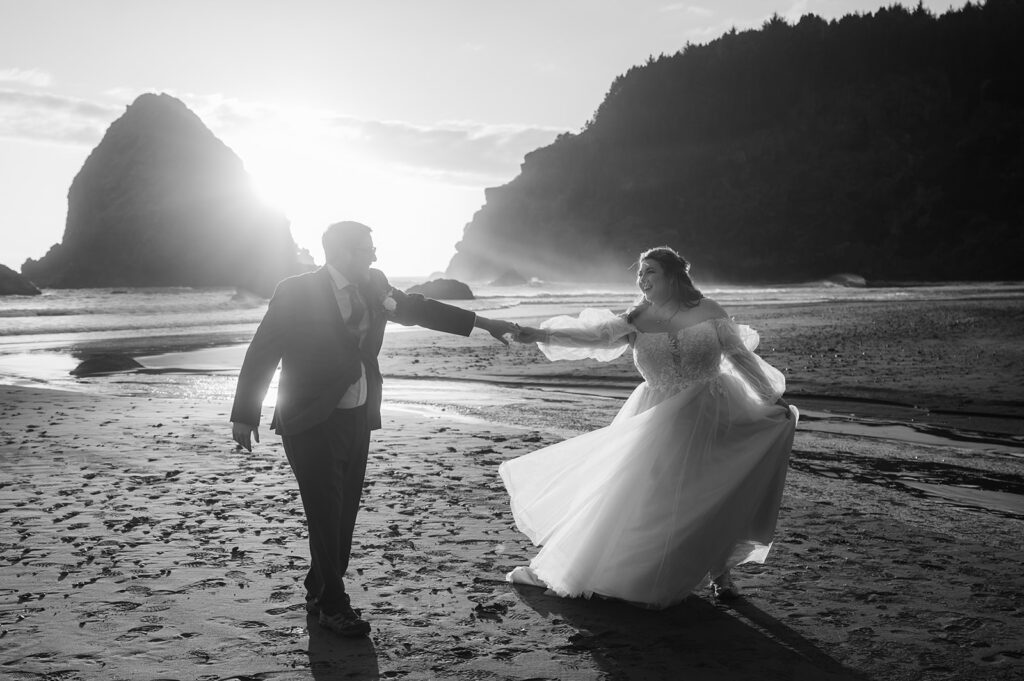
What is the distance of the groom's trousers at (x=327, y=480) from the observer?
16.5 ft

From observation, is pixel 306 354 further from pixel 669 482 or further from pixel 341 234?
pixel 669 482

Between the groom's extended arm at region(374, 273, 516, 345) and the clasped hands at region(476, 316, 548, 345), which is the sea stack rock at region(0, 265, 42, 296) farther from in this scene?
the groom's extended arm at region(374, 273, 516, 345)

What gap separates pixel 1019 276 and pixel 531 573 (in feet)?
358

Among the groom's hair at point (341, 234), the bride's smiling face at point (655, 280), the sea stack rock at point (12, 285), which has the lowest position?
the bride's smiling face at point (655, 280)

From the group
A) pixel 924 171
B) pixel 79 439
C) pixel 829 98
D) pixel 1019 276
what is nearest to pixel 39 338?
pixel 79 439

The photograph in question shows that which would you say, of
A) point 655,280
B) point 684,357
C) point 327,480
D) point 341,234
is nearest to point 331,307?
point 341,234

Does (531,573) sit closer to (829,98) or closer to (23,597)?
(23,597)

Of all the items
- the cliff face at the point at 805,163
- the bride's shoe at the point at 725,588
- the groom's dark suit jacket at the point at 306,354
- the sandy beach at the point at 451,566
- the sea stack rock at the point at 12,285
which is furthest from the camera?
the cliff face at the point at 805,163

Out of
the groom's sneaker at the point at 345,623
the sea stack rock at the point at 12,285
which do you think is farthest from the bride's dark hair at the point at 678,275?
the sea stack rock at the point at 12,285

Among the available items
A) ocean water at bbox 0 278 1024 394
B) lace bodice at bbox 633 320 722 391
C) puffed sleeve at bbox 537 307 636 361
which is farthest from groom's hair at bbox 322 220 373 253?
ocean water at bbox 0 278 1024 394

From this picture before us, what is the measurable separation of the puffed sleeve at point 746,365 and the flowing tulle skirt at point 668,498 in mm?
99

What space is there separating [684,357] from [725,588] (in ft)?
4.98

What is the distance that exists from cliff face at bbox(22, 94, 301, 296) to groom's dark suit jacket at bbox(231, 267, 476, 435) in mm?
135961

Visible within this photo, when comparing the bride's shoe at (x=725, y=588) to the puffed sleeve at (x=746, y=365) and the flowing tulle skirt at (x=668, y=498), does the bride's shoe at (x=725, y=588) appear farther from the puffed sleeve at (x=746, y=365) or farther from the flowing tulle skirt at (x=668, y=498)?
the puffed sleeve at (x=746, y=365)
